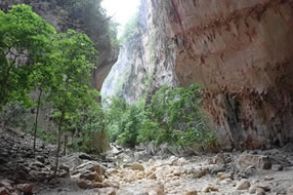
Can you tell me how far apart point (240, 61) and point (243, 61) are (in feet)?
0.51

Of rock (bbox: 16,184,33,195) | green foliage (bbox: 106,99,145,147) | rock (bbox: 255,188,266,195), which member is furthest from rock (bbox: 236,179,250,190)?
green foliage (bbox: 106,99,145,147)

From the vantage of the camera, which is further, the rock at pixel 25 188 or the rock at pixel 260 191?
the rock at pixel 25 188

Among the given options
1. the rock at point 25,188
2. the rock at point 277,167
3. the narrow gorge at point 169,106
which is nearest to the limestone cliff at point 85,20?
the narrow gorge at point 169,106

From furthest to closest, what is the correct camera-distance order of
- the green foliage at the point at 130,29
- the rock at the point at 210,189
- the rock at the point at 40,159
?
the green foliage at the point at 130,29
the rock at the point at 40,159
the rock at the point at 210,189

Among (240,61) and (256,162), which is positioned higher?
(240,61)

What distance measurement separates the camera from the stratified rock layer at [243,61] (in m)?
13.5

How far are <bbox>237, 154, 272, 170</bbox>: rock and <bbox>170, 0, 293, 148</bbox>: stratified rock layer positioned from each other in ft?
12.6

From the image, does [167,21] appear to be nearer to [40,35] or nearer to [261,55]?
[261,55]

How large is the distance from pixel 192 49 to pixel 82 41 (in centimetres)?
759

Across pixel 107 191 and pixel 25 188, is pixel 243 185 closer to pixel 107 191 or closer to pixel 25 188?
pixel 107 191

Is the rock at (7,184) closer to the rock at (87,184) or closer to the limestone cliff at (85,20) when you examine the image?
the rock at (87,184)

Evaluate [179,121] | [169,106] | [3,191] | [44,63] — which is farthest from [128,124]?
[3,191]

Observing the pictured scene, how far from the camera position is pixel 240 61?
15141 millimetres

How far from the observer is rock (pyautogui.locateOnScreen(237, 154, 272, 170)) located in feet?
32.0
